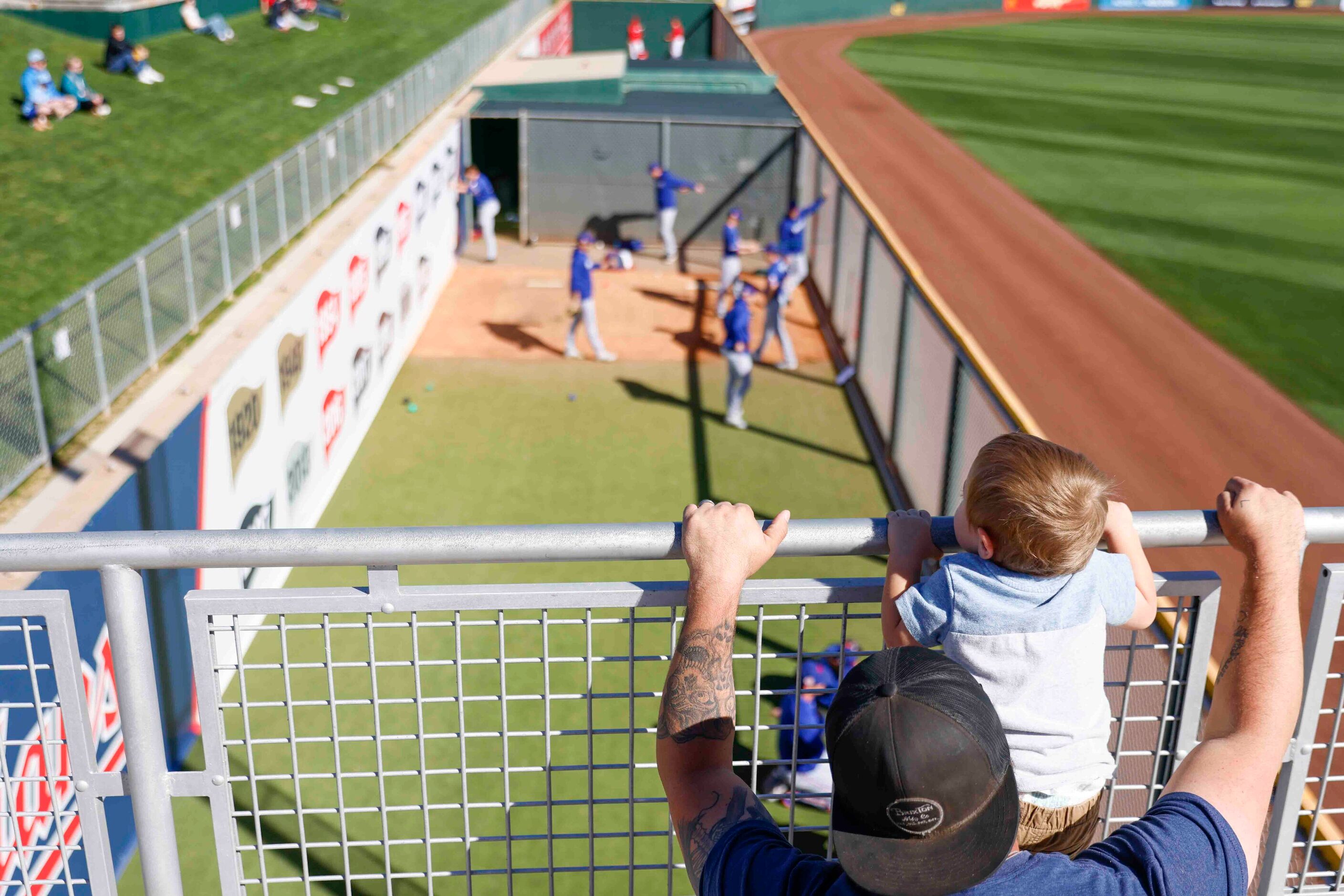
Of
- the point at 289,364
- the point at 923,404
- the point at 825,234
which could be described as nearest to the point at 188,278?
the point at 289,364

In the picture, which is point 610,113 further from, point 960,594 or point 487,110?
point 960,594

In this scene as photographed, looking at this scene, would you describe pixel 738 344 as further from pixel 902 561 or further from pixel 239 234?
pixel 902 561

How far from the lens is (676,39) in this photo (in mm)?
46344

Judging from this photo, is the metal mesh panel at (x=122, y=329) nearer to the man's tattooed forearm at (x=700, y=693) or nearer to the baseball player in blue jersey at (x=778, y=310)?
the man's tattooed forearm at (x=700, y=693)

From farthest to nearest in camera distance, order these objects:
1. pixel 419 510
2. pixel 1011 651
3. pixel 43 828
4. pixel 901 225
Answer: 1. pixel 901 225
2. pixel 419 510
3. pixel 43 828
4. pixel 1011 651

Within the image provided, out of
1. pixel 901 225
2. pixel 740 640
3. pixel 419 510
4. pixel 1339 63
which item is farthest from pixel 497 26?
pixel 1339 63

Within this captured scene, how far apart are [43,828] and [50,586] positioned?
1.32 metres

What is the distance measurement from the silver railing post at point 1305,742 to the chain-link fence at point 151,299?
7144mm

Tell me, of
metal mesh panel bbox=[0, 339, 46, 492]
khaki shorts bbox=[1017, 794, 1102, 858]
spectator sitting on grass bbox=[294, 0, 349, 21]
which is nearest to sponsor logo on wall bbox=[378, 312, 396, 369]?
metal mesh panel bbox=[0, 339, 46, 492]

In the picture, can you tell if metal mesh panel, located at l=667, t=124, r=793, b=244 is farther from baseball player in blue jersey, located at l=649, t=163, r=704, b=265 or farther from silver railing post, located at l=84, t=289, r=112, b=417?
silver railing post, located at l=84, t=289, r=112, b=417

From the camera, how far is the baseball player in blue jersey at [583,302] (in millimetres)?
16844

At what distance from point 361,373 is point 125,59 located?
45.8 feet

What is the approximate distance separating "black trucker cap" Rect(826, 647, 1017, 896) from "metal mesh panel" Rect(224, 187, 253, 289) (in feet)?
35.9

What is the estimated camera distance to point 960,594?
227cm
